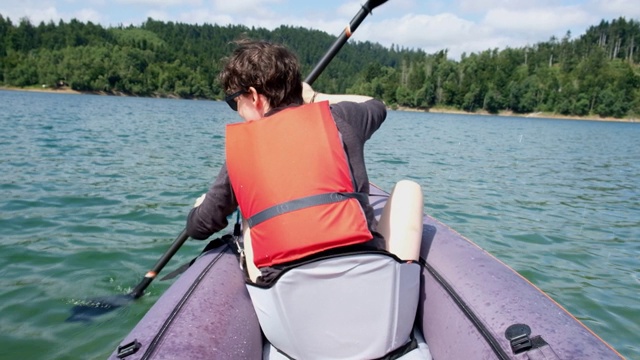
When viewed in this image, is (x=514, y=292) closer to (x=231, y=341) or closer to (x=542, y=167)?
(x=231, y=341)

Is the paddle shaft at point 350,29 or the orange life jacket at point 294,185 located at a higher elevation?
the paddle shaft at point 350,29

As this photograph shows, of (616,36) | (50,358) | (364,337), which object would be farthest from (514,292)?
(616,36)

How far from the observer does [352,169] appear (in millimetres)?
2240

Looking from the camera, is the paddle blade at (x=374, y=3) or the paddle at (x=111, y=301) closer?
the paddle at (x=111, y=301)

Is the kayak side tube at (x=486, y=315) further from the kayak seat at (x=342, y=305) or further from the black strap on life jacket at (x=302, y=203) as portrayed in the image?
the black strap on life jacket at (x=302, y=203)

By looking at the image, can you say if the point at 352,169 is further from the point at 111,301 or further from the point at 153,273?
the point at 111,301

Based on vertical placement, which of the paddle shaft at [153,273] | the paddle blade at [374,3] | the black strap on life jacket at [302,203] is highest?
the paddle blade at [374,3]

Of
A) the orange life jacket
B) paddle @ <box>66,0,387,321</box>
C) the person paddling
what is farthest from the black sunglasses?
paddle @ <box>66,0,387,321</box>

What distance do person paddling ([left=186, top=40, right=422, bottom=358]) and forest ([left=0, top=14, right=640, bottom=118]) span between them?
68.2 m

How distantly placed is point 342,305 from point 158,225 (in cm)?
486

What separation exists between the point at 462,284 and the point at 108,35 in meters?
149

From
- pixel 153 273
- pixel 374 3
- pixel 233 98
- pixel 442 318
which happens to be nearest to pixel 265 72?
pixel 233 98

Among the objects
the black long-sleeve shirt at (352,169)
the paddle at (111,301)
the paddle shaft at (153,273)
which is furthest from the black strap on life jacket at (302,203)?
the paddle at (111,301)

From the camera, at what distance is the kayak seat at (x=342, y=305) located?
202cm
